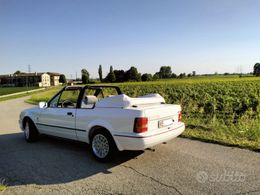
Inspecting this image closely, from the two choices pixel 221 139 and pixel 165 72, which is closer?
pixel 221 139

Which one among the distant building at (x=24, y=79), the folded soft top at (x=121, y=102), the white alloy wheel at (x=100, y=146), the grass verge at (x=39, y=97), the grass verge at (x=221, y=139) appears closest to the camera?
the folded soft top at (x=121, y=102)

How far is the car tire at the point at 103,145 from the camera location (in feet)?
14.7

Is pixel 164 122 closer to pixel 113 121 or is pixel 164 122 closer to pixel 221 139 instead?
pixel 113 121

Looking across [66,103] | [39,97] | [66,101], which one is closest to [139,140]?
[66,103]

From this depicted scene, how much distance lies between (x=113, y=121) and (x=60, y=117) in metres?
1.82

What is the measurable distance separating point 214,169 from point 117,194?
6.09 ft

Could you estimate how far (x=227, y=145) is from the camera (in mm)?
5422

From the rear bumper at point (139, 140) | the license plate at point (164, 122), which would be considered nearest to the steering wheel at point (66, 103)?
the rear bumper at point (139, 140)

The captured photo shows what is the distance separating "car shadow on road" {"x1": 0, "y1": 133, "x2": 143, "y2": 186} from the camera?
3.97 m

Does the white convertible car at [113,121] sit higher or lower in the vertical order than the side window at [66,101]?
lower

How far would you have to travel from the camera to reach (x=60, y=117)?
18.2 ft

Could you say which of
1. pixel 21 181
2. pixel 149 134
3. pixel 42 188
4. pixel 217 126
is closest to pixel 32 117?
pixel 21 181

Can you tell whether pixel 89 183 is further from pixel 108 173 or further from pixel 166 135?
pixel 166 135

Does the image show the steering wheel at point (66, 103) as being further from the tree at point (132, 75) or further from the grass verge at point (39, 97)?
the tree at point (132, 75)
